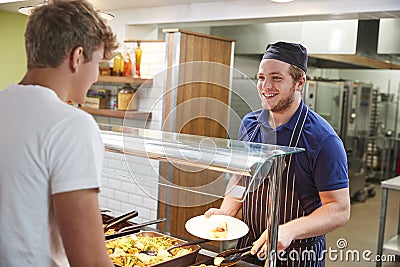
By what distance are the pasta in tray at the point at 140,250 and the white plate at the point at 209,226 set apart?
0.09 meters

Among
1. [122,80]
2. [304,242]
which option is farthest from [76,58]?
[122,80]

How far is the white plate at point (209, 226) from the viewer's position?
5.88 ft

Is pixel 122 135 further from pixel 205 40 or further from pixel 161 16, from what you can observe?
pixel 161 16

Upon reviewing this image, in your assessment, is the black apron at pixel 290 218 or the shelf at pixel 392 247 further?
the shelf at pixel 392 247

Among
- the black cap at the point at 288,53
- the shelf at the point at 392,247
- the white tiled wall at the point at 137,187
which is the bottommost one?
the shelf at the point at 392,247

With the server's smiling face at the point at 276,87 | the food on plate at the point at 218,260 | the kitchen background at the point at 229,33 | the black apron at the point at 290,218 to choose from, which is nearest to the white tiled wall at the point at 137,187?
the kitchen background at the point at 229,33

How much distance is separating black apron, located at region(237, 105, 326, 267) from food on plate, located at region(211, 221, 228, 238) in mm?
254

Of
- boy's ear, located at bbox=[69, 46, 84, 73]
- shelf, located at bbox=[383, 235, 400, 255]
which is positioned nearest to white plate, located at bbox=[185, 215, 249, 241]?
boy's ear, located at bbox=[69, 46, 84, 73]

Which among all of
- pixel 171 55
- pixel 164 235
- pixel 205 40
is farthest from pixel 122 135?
pixel 205 40

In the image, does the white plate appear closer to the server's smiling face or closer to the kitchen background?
the kitchen background

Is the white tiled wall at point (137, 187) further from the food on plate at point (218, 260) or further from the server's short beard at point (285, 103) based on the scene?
the food on plate at point (218, 260)

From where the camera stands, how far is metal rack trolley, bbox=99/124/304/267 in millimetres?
1408

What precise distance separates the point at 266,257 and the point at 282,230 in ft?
1.03

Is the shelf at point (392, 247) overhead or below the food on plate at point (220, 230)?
below
